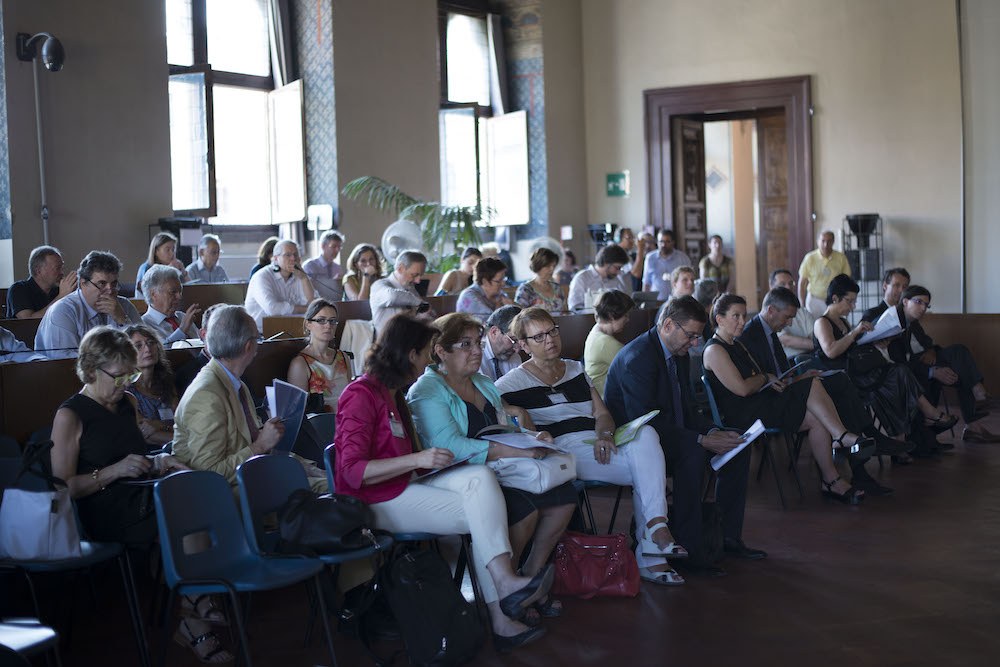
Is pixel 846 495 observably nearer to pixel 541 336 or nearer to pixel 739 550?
pixel 739 550

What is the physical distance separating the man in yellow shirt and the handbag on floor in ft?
31.4

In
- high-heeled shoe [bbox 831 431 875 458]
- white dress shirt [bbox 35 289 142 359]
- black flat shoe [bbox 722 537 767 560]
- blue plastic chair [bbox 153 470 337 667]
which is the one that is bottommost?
black flat shoe [bbox 722 537 767 560]

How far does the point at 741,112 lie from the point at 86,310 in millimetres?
9999

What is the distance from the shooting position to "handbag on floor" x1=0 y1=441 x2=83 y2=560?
2912 millimetres

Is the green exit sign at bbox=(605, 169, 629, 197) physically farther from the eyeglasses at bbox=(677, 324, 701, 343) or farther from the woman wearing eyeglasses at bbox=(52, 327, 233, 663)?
the woman wearing eyeglasses at bbox=(52, 327, 233, 663)

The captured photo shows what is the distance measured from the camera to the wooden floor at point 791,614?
10.4ft

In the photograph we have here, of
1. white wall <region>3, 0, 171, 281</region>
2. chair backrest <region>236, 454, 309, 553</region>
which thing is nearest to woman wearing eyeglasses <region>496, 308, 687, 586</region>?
chair backrest <region>236, 454, 309, 553</region>

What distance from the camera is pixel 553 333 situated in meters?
4.09

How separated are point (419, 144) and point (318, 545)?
8970 mm

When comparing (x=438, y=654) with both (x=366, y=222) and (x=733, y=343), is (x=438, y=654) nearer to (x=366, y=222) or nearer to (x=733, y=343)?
(x=733, y=343)

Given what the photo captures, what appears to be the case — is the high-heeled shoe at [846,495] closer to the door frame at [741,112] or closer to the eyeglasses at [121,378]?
the eyeglasses at [121,378]

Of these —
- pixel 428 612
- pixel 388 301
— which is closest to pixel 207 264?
pixel 388 301

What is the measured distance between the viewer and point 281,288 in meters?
6.96

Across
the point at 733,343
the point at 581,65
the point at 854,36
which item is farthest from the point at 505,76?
the point at 733,343
